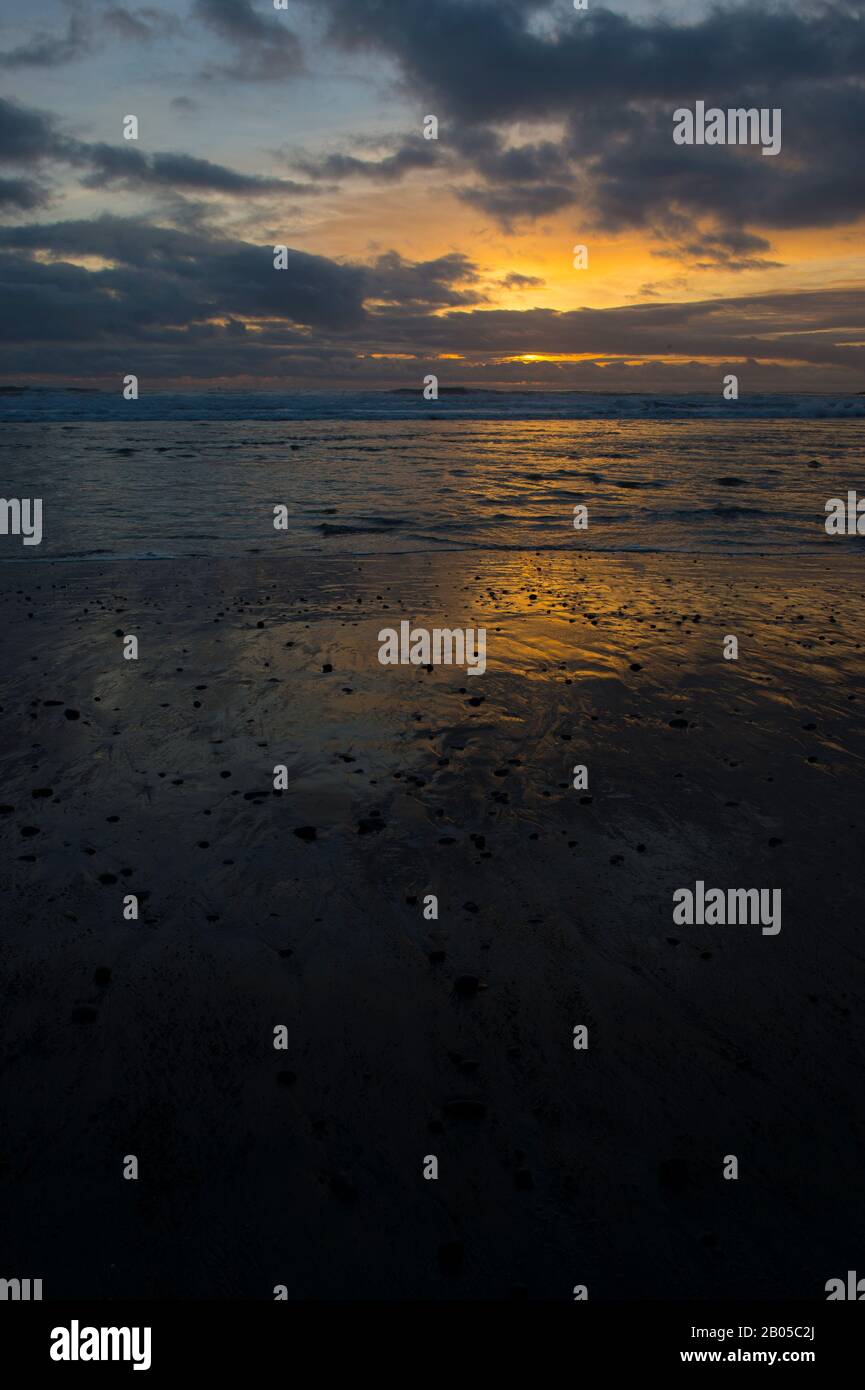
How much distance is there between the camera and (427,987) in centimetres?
464

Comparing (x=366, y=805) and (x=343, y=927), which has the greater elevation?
(x=366, y=805)

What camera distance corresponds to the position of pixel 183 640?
10.7 metres

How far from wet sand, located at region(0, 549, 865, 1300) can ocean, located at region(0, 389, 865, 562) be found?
960 cm

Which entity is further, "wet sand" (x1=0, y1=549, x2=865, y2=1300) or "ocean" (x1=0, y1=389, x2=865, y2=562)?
"ocean" (x1=0, y1=389, x2=865, y2=562)

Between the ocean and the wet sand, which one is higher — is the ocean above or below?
above

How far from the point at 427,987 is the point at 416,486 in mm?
23920

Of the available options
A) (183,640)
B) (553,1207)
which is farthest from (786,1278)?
(183,640)

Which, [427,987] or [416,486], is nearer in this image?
[427,987]

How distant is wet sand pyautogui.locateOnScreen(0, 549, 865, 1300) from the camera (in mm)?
3342

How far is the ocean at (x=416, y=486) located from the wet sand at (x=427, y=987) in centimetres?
960

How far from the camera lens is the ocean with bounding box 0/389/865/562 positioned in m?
18.1

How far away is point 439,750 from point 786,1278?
4.89 m

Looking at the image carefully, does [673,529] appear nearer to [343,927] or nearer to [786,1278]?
[343,927]

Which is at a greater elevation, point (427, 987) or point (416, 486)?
point (416, 486)
